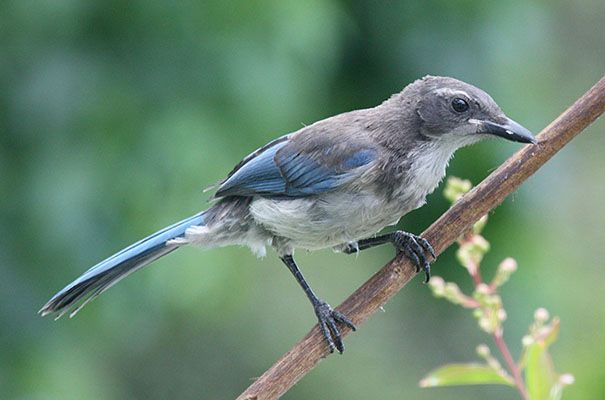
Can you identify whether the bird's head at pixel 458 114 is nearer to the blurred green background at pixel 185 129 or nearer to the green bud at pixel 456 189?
the green bud at pixel 456 189

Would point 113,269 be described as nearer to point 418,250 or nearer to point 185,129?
point 185,129

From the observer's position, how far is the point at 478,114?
3205 mm

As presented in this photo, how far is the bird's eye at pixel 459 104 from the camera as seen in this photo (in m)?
3.22

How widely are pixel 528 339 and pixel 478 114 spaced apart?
115 cm

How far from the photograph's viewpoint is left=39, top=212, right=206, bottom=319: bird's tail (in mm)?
3437

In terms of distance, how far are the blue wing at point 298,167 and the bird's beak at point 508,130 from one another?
17.0 inches

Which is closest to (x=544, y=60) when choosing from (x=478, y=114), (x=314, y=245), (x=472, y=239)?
(x=478, y=114)

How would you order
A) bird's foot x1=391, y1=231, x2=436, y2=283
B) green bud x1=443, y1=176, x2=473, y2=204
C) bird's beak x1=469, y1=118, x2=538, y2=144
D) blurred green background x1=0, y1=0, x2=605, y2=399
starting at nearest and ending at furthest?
green bud x1=443, y1=176, x2=473, y2=204 → bird's beak x1=469, y1=118, x2=538, y2=144 → bird's foot x1=391, y1=231, x2=436, y2=283 → blurred green background x1=0, y1=0, x2=605, y2=399

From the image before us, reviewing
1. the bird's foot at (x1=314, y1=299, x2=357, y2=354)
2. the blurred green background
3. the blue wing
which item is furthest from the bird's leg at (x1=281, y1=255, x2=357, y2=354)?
the blurred green background

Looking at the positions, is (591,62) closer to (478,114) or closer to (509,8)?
(509,8)

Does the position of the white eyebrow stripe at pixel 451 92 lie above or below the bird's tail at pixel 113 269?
below

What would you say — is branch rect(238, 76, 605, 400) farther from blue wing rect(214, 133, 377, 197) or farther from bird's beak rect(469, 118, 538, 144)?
blue wing rect(214, 133, 377, 197)

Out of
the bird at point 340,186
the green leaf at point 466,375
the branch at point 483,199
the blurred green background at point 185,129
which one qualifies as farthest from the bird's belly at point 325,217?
the green leaf at point 466,375

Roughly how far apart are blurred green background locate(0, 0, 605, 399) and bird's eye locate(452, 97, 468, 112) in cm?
68
